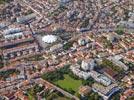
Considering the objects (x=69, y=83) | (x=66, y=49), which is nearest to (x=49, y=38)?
(x=66, y=49)

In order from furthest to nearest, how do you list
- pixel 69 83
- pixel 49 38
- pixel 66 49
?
1. pixel 49 38
2. pixel 66 49
3. pixel 69 83

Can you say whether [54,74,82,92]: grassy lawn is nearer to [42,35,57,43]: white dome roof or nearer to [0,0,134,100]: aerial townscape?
[0,0,134,100]: aerial townscape

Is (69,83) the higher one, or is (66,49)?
(66,49)

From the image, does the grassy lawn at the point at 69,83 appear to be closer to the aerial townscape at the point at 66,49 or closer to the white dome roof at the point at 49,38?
the aerial townscape at the point at 66,49

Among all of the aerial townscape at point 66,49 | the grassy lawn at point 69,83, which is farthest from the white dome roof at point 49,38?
the grassy lawn at point 69,83

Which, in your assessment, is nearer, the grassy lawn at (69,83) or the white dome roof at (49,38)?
the grassy lawn at (69,83)

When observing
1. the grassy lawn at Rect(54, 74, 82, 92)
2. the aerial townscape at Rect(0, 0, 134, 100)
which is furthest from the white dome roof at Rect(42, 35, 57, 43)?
the grassy lawn at Rect(54, 74, 82, 92)

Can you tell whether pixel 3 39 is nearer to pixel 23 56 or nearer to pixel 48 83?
pixel 23 56

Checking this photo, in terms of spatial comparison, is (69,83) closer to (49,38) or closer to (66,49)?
(66,49)
